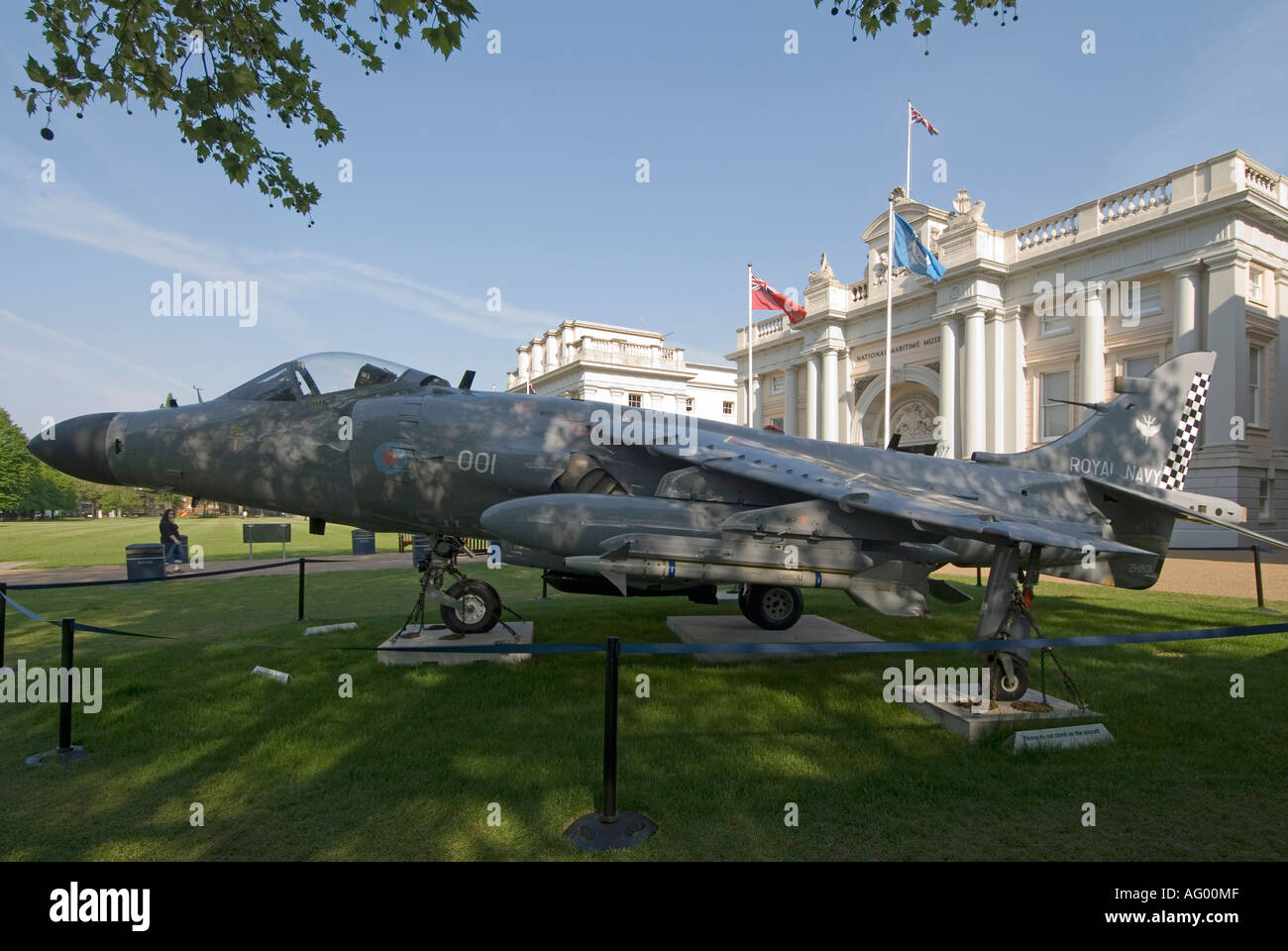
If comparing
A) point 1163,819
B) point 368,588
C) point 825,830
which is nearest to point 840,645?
point 825,830

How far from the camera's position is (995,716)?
529cm

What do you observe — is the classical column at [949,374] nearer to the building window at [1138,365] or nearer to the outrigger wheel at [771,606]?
the building window at [1138,365]

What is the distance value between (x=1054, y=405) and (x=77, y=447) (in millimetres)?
28488

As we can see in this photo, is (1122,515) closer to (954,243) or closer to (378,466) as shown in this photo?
(378,466)

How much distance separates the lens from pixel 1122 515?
801cm

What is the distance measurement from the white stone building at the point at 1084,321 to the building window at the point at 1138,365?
0.04m

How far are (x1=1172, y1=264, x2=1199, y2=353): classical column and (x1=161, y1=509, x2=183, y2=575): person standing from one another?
3141 cm

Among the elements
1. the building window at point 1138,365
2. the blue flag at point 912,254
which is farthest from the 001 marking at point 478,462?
the building window at point 1138,365

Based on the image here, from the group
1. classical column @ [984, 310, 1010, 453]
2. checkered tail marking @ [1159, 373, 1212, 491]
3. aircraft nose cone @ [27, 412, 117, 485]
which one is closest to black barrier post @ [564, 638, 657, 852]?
aircraft nose cone @ [27, 412, 117, 485]

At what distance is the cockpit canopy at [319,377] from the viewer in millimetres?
7074

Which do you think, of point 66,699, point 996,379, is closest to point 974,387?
point 996,379

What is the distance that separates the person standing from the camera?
17.6 meters

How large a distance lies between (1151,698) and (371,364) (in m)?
8.93

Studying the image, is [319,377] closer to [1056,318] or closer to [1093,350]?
→ [1093,350]
